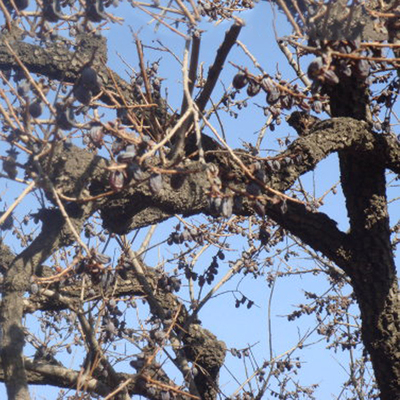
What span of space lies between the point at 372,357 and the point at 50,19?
9.29 ft

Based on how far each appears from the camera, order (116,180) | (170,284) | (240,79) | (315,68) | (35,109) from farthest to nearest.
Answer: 1. (170,284)
2. (240,79)
3. (35,109)
4. (315,68)
5. (116,180)

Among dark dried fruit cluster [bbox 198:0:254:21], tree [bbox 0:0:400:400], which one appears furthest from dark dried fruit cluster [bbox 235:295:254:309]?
dark dried fruit cluster [bbox 198:0:254:21]

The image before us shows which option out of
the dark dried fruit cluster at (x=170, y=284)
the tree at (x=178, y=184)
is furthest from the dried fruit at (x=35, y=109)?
the dark dried fruit cluster at (x=170, y=284)

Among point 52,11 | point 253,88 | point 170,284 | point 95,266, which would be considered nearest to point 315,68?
point 253,88

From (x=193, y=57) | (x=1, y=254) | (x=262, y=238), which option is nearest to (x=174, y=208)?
(x=262, y=238)

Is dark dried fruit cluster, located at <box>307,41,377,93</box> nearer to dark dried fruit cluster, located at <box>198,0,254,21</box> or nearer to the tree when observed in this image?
the tree

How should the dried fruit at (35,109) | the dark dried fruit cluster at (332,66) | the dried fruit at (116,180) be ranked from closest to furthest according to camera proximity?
1. the dried fruit at (116,180)
2. the dark dried fruit cluster at (332,66)
3. the dried fruit at (35,109)

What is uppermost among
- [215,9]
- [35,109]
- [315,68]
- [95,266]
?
[215,9]

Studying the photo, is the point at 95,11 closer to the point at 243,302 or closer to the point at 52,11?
the point at 52,11

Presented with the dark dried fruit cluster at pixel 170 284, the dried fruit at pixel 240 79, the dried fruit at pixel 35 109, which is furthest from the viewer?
the dark dried fruit cluster at pixel 170 284

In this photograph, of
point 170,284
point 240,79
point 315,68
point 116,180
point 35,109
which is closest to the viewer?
point 116,180

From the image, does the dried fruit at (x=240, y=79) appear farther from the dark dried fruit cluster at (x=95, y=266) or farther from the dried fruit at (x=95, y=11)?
the dark dried fruit cluster at (x=95, y=266)

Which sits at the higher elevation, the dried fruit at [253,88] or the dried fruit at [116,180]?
the dried fruit at [253,88]

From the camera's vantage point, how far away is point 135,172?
2.16m
